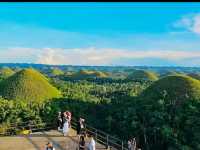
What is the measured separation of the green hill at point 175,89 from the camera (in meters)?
69.8

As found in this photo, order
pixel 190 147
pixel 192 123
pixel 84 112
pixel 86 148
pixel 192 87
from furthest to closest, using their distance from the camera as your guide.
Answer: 1. pixel 192 87
2. pixel 84 112
3. pixel 192 123
4. pixel 190 147
5. pixel 86 148

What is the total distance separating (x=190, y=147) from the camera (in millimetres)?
42750

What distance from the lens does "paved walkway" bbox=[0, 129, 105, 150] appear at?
1681 cm

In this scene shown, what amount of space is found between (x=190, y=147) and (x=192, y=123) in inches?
186

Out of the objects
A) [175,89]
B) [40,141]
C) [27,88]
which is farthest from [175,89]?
[40,141]

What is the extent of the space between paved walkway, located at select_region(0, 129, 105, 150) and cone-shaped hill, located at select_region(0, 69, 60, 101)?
198ft

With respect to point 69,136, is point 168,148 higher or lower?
lower

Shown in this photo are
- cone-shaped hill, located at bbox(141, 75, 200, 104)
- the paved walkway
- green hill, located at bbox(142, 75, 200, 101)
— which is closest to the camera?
the paved walkway

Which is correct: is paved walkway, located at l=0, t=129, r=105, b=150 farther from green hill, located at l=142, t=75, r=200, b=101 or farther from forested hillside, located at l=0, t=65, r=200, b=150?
green hill, located at l=142, t=75, r=200, b=101

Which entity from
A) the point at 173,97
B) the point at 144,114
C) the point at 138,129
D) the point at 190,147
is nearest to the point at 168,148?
the point at 190,147

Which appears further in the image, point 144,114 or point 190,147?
point 144,114

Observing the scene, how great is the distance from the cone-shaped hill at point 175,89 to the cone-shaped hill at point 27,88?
69.8ft

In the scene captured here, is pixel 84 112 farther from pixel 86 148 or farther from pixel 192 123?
pixel 86 148

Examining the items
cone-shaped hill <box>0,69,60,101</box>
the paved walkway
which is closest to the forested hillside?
cone-shaped hill <box>0,69,60,101</box>
